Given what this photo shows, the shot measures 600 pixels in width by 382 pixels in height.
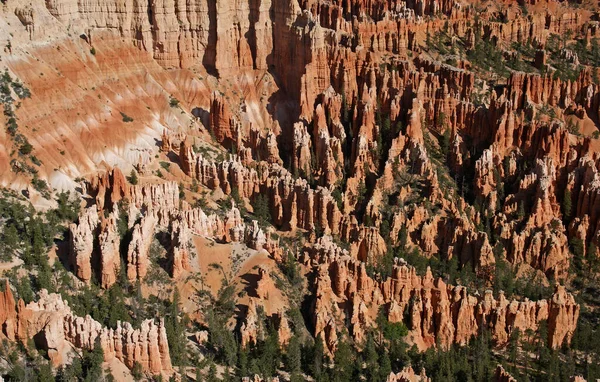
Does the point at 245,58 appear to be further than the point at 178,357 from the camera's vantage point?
Yes

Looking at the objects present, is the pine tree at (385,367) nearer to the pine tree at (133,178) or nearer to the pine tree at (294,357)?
the pine tree at (294,357)

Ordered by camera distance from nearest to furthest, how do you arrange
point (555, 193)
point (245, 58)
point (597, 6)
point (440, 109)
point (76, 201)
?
point (76, 201) < point (555, 193) < point (440, 109) < point (245, 58) < point (597, 6)

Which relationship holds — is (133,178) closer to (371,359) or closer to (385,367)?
(371,359)

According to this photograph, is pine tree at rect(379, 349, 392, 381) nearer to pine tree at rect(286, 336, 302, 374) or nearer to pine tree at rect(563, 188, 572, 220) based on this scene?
pine tree at rect(286, 336, 302, 374)

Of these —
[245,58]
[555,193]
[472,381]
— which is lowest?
[472,381]

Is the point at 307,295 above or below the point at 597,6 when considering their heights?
below

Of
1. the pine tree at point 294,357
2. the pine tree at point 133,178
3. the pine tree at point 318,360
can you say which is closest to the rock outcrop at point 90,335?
the pine tree at point 294,357

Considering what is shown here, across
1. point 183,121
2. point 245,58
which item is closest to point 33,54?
point 183,121

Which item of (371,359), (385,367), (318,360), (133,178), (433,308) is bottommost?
(385,367)

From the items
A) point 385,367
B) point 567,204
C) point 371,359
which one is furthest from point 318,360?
point 567,204

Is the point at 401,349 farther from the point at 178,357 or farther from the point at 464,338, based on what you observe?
the point at 178,357

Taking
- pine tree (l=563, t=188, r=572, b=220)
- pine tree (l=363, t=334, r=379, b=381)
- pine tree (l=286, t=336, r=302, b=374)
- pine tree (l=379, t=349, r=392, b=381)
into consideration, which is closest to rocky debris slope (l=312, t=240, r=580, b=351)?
pine tree (l=363, t=334, r=379, b=381)
